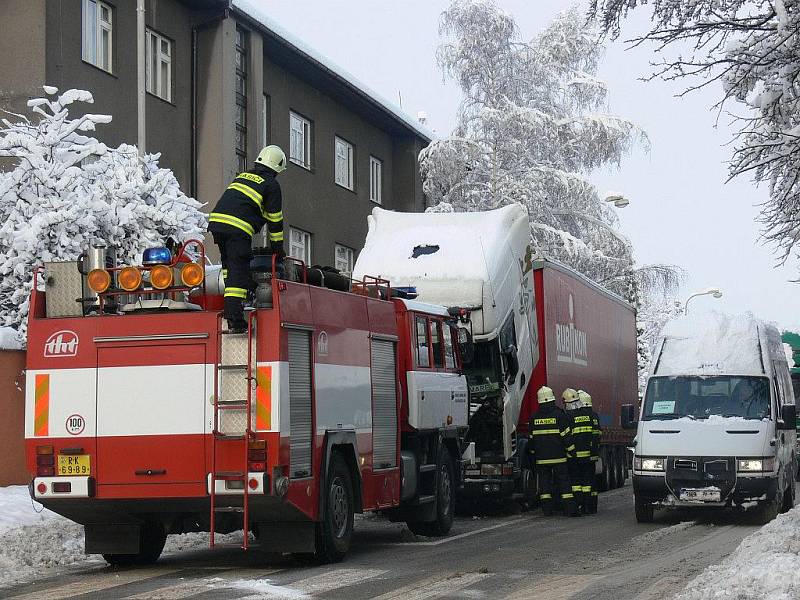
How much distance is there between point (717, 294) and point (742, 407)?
3608 cm

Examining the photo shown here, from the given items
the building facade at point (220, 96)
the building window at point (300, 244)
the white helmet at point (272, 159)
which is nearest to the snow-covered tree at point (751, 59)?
the white helmet at point (272, 159)

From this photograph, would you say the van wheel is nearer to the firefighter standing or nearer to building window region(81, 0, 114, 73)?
the firefighter standing

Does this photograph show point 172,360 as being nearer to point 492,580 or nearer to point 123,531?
point 123,531

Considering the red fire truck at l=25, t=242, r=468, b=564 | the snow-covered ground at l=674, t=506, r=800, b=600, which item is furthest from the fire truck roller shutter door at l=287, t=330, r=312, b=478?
the snow-covered ground at l=674, t=506, r=800, b=600

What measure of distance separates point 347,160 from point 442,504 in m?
22.0

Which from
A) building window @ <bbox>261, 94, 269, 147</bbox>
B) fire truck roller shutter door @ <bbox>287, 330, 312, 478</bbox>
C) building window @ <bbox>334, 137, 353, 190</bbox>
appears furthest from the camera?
building window @ <bbox>334, 137, 353, 190</bbox>

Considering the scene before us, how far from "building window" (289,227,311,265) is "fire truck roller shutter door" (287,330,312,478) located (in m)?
20.0

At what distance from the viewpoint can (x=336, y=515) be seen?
12.6 m

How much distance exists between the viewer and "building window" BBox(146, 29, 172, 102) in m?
26.0

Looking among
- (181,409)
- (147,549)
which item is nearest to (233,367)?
(181,409)

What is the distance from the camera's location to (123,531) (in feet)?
41.0

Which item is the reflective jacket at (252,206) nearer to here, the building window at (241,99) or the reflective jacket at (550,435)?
the reflective jacket at (550,435)

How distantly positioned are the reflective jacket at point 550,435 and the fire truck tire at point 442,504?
2.87 meters

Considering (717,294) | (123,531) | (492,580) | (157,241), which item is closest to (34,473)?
(123,531)
